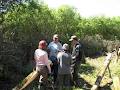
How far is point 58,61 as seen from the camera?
44.8ft

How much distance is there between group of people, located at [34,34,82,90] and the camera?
41.7 feet

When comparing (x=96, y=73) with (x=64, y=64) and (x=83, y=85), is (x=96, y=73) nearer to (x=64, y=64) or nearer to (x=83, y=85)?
(x=83, y=85)

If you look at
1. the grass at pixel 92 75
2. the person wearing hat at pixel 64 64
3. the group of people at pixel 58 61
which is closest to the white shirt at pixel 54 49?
the group of people at pixel 58 61

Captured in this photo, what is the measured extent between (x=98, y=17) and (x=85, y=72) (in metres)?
38.3

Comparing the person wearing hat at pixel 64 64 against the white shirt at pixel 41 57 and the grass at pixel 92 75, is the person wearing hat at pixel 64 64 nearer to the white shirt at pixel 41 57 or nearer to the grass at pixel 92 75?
the white shirt at pixel 41 57

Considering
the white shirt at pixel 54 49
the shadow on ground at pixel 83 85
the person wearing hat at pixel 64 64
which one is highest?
the white shirt at pixel 54 49

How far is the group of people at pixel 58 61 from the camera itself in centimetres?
1271

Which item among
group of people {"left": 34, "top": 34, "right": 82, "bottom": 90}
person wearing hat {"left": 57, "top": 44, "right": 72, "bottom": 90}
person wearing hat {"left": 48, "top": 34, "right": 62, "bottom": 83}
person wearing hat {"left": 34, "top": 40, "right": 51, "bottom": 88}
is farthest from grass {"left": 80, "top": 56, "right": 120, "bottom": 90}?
person wearing hat {"left": 34, "top": 40, "right": 51, "bottom": 88}

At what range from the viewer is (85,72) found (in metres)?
21.1

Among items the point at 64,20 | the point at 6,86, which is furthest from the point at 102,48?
the point at 6,86

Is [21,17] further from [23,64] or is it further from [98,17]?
[98,17]

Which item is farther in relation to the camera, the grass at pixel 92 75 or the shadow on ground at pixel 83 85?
the grass at pixel 92 75

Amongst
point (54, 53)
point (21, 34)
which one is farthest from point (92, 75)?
point (54, 53)

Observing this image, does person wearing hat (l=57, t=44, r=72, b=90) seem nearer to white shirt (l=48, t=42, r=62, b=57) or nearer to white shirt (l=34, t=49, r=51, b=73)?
white shirt (l=48, t=42, r=62, b=57)
